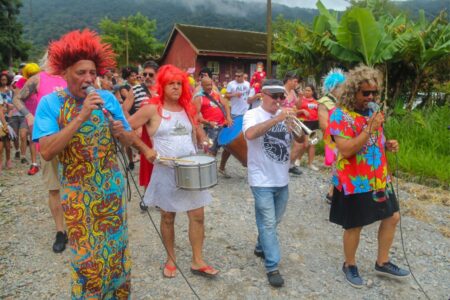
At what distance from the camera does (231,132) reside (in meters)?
5.69

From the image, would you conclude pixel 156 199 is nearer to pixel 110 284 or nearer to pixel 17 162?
pixel 110 284

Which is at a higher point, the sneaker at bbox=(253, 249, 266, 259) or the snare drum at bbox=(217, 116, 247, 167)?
the snare drum at bbox=(217, 116, 247, 167)

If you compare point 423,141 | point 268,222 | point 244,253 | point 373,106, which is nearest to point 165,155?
point 268,222

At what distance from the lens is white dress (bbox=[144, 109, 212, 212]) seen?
3334 mm

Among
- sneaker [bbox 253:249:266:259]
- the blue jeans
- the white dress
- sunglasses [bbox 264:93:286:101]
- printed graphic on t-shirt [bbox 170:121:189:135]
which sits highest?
sunglasses [bbox 264:93:286:101]

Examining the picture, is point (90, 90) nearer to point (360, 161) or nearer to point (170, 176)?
point (170, 176)

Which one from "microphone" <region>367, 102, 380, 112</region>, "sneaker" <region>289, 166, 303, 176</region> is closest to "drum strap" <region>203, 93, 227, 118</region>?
"sneaker" <region>289, 166, 303, 176</region>

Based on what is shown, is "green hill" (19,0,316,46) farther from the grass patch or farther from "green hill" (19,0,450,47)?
the grass patch

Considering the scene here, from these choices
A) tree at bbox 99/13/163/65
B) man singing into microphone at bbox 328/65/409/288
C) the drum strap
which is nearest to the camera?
man singing into microphone at bbox 328/65/409/288

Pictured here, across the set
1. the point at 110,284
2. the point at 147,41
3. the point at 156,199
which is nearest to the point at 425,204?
the point at 156,199

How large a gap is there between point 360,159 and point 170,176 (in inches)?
63.6

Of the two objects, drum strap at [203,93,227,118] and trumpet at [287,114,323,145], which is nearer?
trumpet at [287,114,323,145]

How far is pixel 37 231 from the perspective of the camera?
457 cm

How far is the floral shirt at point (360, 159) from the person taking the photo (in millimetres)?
3109
